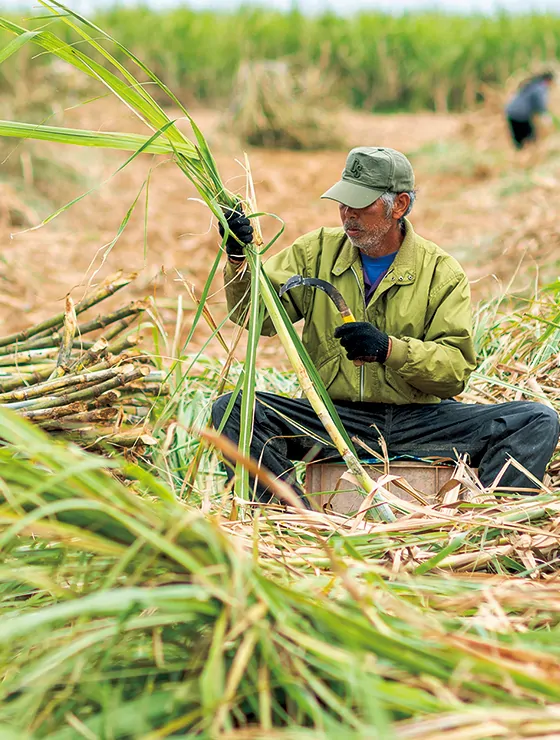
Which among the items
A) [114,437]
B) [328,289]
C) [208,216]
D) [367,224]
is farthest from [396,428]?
[208,216]

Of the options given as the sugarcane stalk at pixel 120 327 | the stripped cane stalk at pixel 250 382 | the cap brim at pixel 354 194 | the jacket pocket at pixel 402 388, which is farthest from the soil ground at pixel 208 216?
the stripped cane stalk at pixel 250 382

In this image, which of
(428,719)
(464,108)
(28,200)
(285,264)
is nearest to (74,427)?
(285,264)

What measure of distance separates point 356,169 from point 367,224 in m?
0.17

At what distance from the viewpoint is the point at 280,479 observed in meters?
2.90

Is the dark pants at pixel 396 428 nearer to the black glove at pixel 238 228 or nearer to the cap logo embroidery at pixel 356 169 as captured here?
the black glove at pixel 238 228

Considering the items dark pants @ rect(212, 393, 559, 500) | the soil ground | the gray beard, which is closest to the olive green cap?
the gray beard

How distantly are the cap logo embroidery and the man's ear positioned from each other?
0.15 m

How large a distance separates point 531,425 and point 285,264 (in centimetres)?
91

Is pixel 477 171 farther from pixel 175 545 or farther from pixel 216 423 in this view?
pixel 175 545

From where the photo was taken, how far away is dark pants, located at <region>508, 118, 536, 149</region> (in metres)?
10.3

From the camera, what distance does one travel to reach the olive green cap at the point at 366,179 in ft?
9.39

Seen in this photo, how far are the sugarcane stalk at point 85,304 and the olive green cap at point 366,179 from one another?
0.72 meters

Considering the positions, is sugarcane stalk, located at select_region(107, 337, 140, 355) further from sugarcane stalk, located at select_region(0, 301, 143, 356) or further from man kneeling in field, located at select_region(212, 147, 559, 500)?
man kneeling in field, located at select_region(212, 147, 559, 500)

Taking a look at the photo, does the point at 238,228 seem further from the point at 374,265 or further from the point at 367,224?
the point at 374,265
